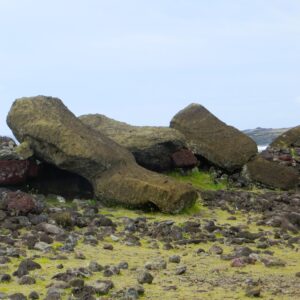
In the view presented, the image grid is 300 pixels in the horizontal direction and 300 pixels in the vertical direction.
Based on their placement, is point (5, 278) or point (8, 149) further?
point (8, 149)

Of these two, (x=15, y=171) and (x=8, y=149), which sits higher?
(x=8, y=149)

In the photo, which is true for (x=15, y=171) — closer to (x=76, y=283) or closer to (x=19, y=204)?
(x=19, y=204)

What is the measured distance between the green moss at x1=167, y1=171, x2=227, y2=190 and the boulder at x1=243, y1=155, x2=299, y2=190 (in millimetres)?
1259

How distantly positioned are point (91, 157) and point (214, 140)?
8.44 m

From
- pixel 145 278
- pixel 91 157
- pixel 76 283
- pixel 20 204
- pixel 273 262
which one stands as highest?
pixel 91 157

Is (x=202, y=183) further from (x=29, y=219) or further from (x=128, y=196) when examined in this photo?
(x=29, y=219)

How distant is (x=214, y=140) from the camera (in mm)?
24062

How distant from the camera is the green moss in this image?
2226 centimetres

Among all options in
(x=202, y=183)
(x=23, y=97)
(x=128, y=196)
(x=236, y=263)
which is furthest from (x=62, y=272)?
(x=202, y=183)

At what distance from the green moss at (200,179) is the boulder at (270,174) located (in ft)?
4.13

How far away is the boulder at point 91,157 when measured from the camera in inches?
632

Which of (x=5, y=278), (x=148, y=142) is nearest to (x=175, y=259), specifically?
(x=5, y=278)

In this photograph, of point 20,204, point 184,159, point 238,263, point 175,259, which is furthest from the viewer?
point 184,159

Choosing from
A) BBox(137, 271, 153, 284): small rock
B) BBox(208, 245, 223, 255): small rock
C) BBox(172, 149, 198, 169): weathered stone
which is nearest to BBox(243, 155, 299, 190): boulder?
BBox(172, 149, 198, 169): weathered stone
